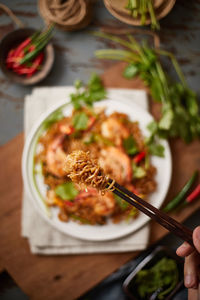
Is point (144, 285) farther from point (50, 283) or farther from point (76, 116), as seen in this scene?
point (76, 116)

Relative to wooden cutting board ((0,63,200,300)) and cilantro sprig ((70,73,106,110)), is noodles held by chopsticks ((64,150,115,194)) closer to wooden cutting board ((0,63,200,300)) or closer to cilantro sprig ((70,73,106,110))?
cilantro sprig ((70,73,106,110))

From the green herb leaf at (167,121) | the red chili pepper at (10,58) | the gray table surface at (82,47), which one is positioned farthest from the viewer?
the gray table surface at (82,47)

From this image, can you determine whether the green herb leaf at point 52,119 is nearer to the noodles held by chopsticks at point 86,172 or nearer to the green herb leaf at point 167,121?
the green herb leaf at point 167,121

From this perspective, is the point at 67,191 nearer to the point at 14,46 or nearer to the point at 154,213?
the point at 154,213

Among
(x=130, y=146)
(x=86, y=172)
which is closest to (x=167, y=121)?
(x=130, y=146)

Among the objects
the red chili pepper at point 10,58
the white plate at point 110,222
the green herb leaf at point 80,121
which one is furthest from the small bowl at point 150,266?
the red chili pepper at point 10,58
